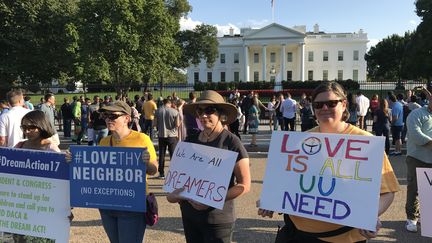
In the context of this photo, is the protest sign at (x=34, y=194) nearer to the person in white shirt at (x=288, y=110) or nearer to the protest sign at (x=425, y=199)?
the protest sign at (x=425, y=199)

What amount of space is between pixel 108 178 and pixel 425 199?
2.55 m

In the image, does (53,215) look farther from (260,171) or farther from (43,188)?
(260,171)

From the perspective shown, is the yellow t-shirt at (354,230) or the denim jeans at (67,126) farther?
the denim jeans at (67,126)

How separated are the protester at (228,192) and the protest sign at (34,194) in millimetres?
1085

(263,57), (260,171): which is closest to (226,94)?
(260,171)

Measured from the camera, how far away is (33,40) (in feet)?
114

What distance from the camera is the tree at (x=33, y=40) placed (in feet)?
112

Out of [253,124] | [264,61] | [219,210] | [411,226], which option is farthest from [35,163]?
[264,61]

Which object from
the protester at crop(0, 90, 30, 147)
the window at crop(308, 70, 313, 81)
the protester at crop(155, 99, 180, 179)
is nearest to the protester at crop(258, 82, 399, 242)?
the protester at crop(0, 90, 30, 147)

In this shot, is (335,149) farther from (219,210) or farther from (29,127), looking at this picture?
(29,127)

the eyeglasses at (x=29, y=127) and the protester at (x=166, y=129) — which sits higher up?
the eyeglasses at (x=29, y=127)

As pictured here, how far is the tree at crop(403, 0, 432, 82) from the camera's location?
4956cm

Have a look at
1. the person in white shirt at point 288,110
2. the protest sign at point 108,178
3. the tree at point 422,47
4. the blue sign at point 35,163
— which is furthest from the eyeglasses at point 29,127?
the tree at point 422,47

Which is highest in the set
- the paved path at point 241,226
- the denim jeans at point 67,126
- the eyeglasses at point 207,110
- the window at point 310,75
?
the window at point 310,75
